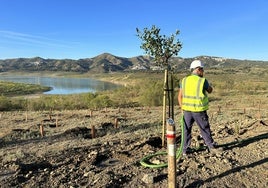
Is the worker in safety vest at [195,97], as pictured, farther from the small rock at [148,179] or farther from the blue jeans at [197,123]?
the small rock at [148,179]

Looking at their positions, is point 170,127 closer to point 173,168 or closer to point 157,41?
point 173,168

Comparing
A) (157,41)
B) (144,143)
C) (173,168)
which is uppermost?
(157,41)

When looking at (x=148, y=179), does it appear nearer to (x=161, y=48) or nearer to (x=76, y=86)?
(x=161, y=48)

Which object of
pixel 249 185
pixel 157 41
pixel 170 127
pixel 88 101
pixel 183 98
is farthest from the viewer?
pixel 88 101

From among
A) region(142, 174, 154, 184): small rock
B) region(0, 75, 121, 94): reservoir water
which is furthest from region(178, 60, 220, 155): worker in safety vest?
region(0, 75, 121, 94): reservoir water

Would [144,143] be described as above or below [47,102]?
above

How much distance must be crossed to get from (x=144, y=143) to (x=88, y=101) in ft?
117

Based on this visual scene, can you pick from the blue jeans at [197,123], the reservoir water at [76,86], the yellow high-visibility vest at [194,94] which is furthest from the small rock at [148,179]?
the reservoir water at [76,86]

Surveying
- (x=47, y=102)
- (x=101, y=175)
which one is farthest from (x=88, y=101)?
(x=101, y=175)

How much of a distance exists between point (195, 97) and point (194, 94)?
62 mm

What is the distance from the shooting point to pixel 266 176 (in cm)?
559

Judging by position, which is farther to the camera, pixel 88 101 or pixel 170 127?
pixel 88 101

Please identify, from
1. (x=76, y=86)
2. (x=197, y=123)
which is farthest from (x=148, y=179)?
(x=76, y=86)

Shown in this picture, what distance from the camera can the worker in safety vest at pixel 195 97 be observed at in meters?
6.15
